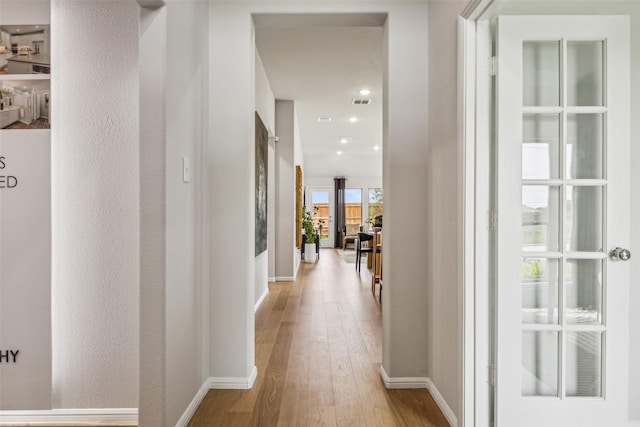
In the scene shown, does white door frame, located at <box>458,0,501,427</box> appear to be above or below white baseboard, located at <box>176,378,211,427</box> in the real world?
above

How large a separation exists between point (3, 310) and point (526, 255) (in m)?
2.77

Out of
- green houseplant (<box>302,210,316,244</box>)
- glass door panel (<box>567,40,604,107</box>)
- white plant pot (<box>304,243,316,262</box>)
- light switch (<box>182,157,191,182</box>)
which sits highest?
glass door panel (<box>567,40,604,107</box>)

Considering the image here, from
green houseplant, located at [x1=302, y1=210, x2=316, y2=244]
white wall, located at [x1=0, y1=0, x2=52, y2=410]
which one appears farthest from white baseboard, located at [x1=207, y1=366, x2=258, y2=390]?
green houseplant, located at [x1=302, y1=210, x2=316, y2=244]

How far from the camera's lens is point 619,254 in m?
1.91

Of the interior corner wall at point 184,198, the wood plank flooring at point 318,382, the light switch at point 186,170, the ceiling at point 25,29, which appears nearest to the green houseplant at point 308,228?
the wood plank flooring at point 318,382

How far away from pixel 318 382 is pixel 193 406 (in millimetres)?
798

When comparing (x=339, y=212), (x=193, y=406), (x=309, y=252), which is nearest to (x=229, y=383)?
(x=193, y=406)

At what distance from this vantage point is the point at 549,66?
1.99 m

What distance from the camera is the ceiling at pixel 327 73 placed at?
3.82 meters

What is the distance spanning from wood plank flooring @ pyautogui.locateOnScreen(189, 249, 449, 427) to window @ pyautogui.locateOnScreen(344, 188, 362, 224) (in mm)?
8222

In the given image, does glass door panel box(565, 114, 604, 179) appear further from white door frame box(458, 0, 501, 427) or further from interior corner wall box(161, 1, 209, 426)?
interior corner wall box(161, 1, 209, 426)

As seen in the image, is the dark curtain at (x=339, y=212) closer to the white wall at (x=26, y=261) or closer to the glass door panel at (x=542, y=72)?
the glass door panel at (x=542, y=72)

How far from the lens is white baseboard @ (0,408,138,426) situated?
205 centimetres

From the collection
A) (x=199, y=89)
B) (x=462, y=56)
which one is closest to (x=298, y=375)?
(x=199, y=89)
